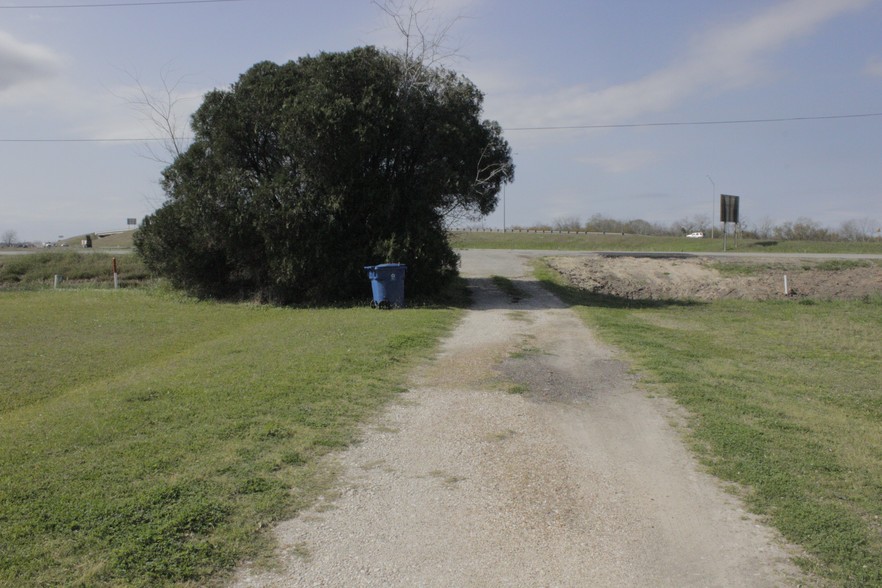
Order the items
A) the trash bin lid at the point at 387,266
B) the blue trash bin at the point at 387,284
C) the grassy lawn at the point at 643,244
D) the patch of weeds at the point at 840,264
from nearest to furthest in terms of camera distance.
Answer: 1. the trash bin lid at the point at 387,266
2. the blue trash bin at the point at 387,284
3. the patch of weeds at the point at 840,264
4. the grassy lawn at the point at 643,244

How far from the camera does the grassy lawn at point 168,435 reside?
4457 mm

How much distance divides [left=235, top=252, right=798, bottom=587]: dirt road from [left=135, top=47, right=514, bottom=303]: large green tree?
9939mm

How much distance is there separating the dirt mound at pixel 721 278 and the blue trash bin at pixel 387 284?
10.7 meters

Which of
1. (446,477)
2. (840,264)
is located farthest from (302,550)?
(840,264)

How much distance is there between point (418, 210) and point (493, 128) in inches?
227

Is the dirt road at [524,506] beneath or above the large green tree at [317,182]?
beneath

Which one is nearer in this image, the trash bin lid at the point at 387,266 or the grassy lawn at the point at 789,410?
the grassy lawn at the point at 789,410

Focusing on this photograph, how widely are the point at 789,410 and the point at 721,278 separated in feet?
71.3

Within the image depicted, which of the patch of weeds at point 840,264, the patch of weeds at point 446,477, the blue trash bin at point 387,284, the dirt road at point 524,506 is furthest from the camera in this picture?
the patch of weeds at point 840,264

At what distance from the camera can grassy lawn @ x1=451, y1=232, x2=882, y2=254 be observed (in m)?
40.9

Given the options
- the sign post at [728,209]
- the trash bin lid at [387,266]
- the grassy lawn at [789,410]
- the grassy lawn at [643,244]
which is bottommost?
the grassy lawn at [789,410]

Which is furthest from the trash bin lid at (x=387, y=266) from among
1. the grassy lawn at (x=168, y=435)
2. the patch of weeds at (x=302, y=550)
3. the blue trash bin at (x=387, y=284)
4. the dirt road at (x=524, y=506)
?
the patch of weeds at (x=302, y=550)

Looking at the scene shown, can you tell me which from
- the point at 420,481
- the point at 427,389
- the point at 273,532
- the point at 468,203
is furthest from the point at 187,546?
the point at 468,203

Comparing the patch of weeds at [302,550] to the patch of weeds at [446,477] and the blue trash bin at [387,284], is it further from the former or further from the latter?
the blue trash bin at [387,284]
